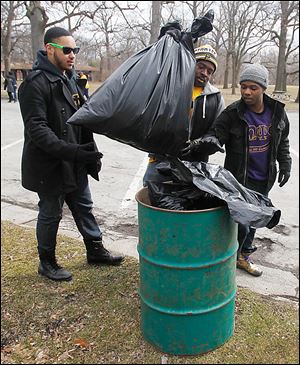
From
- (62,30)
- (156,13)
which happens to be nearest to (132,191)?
(62,30)

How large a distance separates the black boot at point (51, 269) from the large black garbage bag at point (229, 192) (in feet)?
4.41

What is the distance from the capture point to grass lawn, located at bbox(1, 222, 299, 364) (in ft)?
7.69

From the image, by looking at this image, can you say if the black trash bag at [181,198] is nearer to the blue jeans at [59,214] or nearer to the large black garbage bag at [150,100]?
the large black garbage bag at [150,100]

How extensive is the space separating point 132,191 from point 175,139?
3.49m

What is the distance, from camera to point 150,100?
6.69 feet

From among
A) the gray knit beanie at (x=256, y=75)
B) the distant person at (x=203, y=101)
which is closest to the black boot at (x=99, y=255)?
the distant person at (x=203, y=101)

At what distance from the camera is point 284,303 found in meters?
2.83

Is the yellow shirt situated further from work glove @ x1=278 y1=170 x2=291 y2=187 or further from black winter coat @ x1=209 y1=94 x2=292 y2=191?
work glove @ x1=278 y1=170 x2=291 y2=187

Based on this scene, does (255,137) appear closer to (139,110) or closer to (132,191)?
(139,110)

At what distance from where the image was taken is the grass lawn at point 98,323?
2344 millimetres

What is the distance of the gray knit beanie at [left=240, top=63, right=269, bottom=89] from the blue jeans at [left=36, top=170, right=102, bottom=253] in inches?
55.6

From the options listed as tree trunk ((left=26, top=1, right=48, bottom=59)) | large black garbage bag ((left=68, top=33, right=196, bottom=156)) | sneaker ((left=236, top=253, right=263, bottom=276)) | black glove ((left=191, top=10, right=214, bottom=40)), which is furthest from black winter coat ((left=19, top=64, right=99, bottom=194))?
tree trunk ((left=26, top=1, right=48, bottom=59))

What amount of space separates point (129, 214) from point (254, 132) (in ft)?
7.05

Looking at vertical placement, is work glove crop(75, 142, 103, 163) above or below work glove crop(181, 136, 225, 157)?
below
